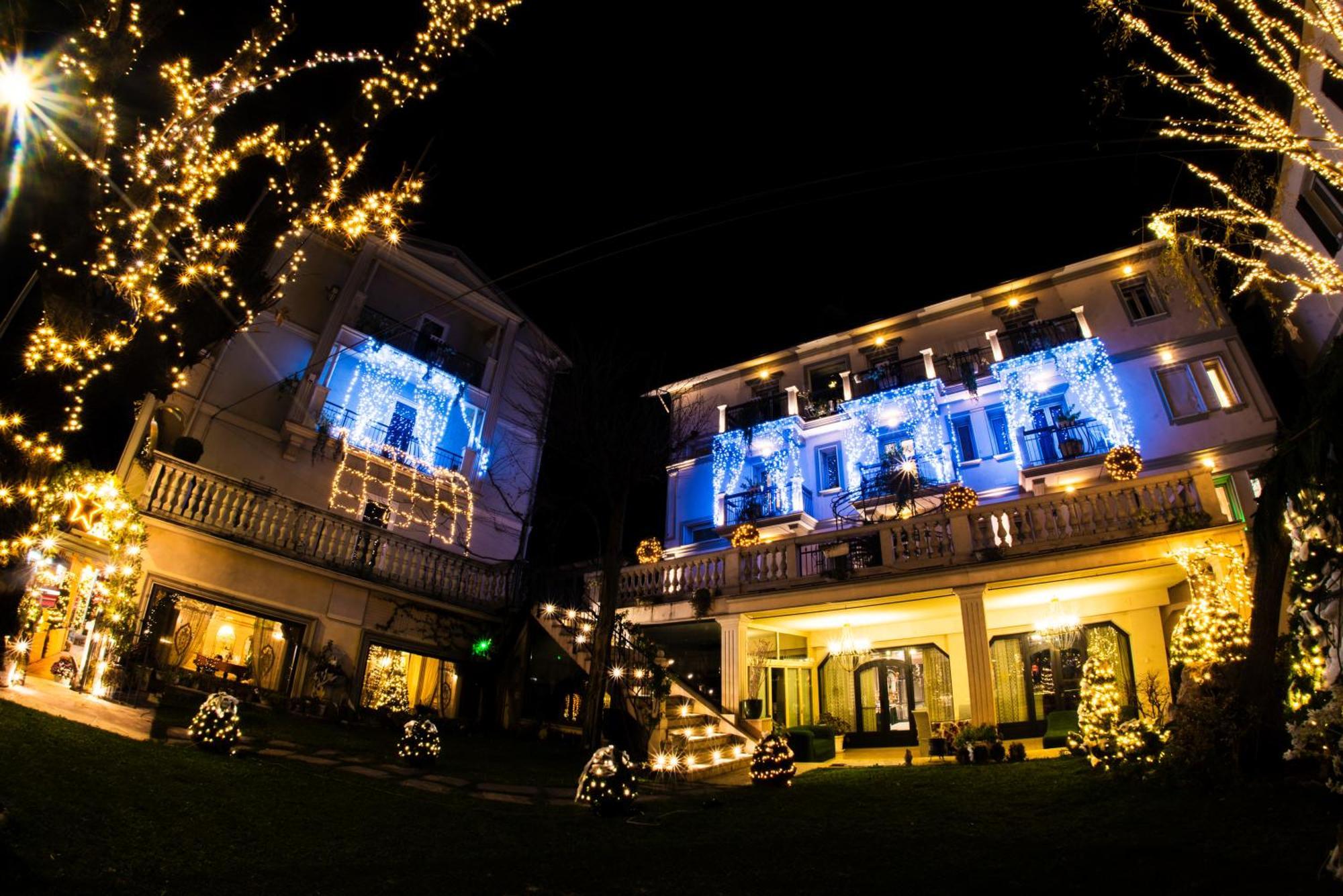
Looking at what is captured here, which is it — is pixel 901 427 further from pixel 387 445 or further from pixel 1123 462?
pixel 387 445

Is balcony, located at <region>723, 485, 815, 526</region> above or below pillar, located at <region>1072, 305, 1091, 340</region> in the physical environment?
below

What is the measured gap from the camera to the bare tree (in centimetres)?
1214

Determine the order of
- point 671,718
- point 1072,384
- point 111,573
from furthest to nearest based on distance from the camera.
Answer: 1. point 1072,384
2. point 671,718
3. point 111,573

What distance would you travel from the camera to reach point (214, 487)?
1215 cm

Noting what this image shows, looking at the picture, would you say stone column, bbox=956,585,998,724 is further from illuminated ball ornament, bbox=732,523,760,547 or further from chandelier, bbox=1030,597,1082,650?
illuminated ball ornament, bbox=732,523,760,547

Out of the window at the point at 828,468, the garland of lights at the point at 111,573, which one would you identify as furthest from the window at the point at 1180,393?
the garland of lights at the point at 111,573

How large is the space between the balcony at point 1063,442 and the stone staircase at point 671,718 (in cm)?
1326

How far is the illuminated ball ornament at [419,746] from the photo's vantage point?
8.64 metres

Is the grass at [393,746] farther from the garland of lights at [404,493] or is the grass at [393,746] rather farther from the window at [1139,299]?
the window at [1139,299]

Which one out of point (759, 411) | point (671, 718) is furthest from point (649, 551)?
point (759, 411)

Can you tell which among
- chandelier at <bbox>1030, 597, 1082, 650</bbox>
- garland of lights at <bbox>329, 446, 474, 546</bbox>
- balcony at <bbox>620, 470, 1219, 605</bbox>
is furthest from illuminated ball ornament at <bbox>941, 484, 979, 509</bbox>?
garland of lights at <bbox>329, 446, 474, 546</bbox>

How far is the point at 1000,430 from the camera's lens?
21.0 m

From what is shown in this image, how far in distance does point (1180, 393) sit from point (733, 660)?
1545 cm

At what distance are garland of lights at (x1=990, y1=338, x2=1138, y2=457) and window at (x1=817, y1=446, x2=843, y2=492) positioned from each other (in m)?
5.86
